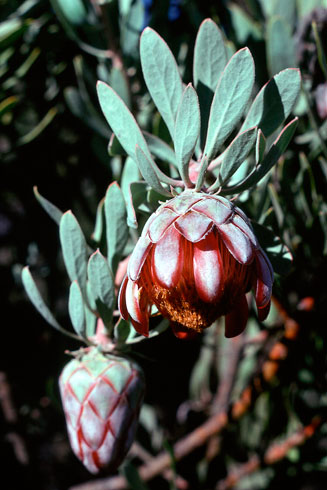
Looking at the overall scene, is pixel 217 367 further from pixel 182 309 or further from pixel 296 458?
A: pixel 182 309

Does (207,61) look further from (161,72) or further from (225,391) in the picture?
(225,391)

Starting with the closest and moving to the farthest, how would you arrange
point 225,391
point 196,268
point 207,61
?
1. point 196,268
2. point 207,61
3. point 225,391

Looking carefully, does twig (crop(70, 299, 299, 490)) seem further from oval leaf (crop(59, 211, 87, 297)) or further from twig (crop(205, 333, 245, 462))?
oval leaf (crop(59, 211, 87, 297))

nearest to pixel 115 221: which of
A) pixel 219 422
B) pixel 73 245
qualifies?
pixel 73 245

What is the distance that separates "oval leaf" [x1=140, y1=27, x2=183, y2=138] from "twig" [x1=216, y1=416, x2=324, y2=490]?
736mm

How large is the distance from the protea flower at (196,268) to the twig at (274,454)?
60cm

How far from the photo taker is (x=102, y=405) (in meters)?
0.58

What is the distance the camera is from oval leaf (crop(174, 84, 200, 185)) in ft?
1.42

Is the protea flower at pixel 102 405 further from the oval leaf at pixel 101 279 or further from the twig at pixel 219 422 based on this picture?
the twig at pixel 219 422

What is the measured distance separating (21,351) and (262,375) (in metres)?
0.57

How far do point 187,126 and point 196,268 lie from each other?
14cm

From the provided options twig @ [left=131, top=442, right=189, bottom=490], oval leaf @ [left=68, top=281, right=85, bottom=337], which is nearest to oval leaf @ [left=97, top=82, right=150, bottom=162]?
oval leaf @ [left=68, top=281, right=85, bottom=337]

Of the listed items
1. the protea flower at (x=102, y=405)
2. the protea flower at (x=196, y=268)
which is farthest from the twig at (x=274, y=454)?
the protea flower at (x=196, y=268)

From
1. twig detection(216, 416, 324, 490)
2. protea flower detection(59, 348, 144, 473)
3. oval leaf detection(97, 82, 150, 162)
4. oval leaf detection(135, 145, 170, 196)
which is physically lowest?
twig detection(216, 416, 324, 490)
